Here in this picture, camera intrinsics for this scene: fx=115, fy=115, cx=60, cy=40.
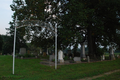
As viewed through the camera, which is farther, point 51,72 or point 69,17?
point 69,17

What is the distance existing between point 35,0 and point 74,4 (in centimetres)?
501

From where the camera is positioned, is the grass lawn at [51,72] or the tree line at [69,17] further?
the tree line at [69,17]

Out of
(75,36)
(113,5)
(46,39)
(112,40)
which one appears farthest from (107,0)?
(46,39)

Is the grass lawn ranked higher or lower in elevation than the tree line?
lower

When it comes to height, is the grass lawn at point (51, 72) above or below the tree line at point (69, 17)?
below

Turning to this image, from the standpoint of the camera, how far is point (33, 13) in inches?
590

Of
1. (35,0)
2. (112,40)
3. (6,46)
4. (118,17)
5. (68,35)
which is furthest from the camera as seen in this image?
(6,46)

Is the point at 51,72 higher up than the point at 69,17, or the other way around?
the point at 69,17

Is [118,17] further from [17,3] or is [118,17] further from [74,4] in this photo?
[17,3]

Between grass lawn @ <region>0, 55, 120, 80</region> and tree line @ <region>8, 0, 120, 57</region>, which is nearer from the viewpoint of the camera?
grass lawn @ <region>0, 55, 120, 80</region>

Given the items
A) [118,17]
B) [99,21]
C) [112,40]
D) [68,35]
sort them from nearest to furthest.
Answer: [68,35] → [99,21] → [118,17] → [112,40]

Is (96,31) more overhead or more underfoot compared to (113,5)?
more underfoot

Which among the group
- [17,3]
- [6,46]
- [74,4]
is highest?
[17,3]

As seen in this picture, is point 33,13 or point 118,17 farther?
point 118,17
